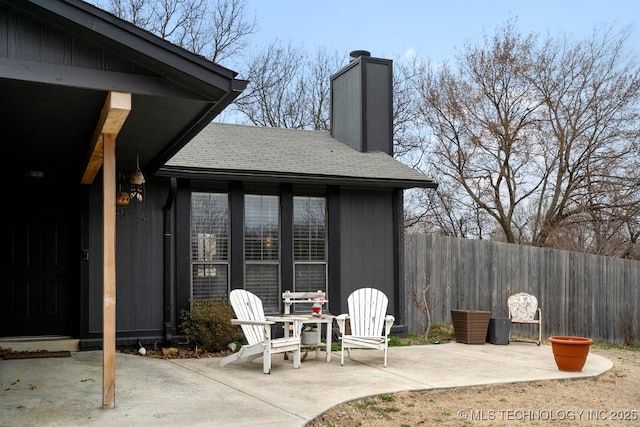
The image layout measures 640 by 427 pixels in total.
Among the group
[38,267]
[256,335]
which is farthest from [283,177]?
[38,267]

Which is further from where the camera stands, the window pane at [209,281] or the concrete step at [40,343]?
the window pane at [209,281]

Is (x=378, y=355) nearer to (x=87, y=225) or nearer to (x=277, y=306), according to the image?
(x=277, y=306)

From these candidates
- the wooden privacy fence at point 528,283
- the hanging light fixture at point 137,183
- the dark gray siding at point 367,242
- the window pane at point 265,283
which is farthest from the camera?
the wooden privacy fence at point 528,283

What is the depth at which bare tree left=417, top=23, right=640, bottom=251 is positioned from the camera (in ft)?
50.4

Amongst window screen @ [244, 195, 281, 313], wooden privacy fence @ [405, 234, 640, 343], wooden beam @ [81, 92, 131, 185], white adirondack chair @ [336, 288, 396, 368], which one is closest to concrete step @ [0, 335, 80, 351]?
window screen @ [244, 195, 281, 313]

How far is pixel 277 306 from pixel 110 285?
413cm

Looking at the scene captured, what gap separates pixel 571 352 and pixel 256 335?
3320mm

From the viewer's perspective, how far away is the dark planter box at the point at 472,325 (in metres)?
8.99

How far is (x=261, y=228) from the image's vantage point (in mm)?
8836

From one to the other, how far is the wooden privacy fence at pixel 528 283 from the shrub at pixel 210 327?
3.17m

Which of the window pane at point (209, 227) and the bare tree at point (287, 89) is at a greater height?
the bare tree at point (287, 89)

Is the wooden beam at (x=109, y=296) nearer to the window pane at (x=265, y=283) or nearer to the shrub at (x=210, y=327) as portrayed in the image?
the shrub at (x=210, y=327)

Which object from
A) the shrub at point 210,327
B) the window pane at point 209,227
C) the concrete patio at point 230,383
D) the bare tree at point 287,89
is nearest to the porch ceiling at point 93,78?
the concrete patio at point 230,383

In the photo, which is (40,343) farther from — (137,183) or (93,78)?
(93,78)
